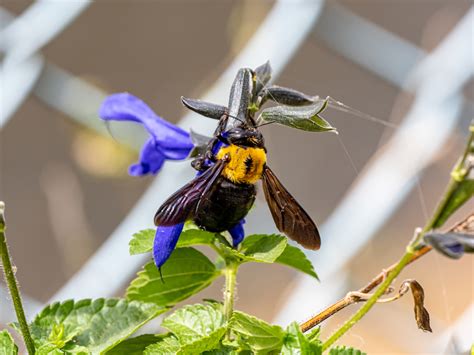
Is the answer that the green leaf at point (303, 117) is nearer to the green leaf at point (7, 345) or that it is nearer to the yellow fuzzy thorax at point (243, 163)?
the yellow fuzzy thorax at point (243, 163)

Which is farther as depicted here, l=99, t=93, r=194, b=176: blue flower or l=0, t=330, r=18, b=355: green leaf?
l=99, t=93, r=194, b=176: blue flower

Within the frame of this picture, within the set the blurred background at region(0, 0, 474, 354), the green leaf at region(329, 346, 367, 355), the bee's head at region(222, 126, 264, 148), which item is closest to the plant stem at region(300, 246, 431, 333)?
the green leaf at region(329, 346, 367, 355)

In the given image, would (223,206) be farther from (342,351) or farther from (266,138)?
(266,138)

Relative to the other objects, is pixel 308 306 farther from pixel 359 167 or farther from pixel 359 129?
pixel 359 129

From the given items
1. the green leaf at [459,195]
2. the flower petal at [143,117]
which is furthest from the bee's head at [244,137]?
the green leaf at [459,195]

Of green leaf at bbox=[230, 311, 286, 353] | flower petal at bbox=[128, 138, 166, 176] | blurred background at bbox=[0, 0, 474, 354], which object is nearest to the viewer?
green leaf at bbox=[230, 311, 286, 353]

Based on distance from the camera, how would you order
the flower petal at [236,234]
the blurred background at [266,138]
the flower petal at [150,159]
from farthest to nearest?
1. the blurred background at [266,138]
2. the flower petal at [150,159]
3. the flower petal at [236,234]

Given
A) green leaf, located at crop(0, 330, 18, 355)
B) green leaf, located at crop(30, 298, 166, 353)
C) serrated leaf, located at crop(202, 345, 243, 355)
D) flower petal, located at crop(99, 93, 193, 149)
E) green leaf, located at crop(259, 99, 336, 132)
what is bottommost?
green leaf, located at crop(0, 330, 18, 355)

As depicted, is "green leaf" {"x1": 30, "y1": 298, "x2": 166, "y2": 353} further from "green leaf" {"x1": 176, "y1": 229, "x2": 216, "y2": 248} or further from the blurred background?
the blurred background
